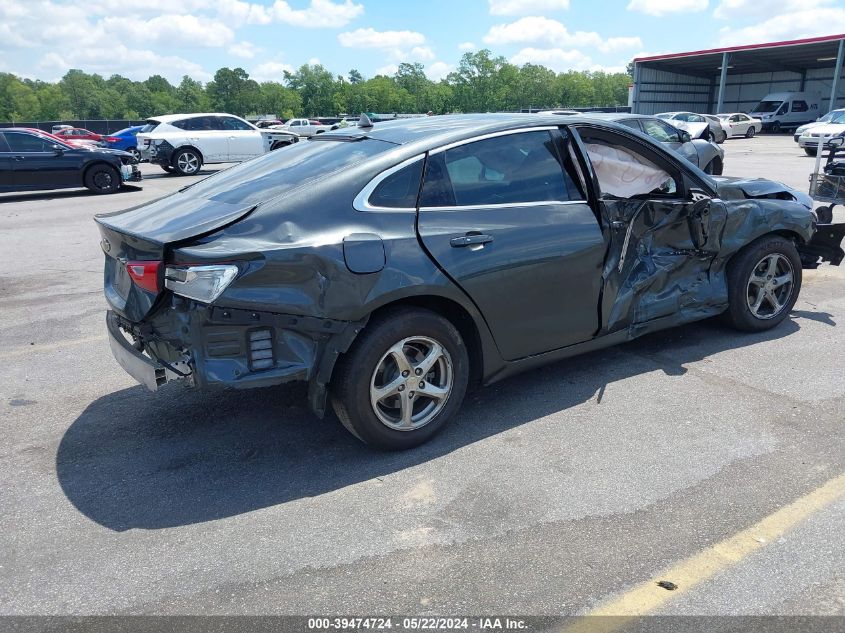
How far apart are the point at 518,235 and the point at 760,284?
8.05 feet

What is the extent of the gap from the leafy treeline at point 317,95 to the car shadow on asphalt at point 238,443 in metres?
104

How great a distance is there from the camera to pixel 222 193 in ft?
12.6

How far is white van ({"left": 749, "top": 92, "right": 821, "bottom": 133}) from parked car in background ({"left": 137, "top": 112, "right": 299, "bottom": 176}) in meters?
32.6

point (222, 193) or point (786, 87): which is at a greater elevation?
point (786, 87)

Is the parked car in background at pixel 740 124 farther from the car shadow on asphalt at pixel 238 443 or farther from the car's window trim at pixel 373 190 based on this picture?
the car's window trim at pixel 373 190

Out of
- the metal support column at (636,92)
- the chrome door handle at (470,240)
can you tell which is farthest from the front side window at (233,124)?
the metal support column at (636,92)

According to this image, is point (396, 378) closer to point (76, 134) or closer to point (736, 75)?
point (76, 134)

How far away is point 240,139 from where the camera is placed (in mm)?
20578

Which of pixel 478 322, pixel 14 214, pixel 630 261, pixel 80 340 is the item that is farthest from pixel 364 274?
pixel 14 214

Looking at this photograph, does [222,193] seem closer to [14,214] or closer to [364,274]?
[364,274]

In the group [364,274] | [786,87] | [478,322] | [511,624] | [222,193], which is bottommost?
[511,624]

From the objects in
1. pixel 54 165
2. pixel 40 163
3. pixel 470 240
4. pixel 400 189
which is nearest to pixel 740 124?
pixel 54 165

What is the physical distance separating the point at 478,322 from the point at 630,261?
131cm

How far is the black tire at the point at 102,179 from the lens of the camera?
52.2 feet
